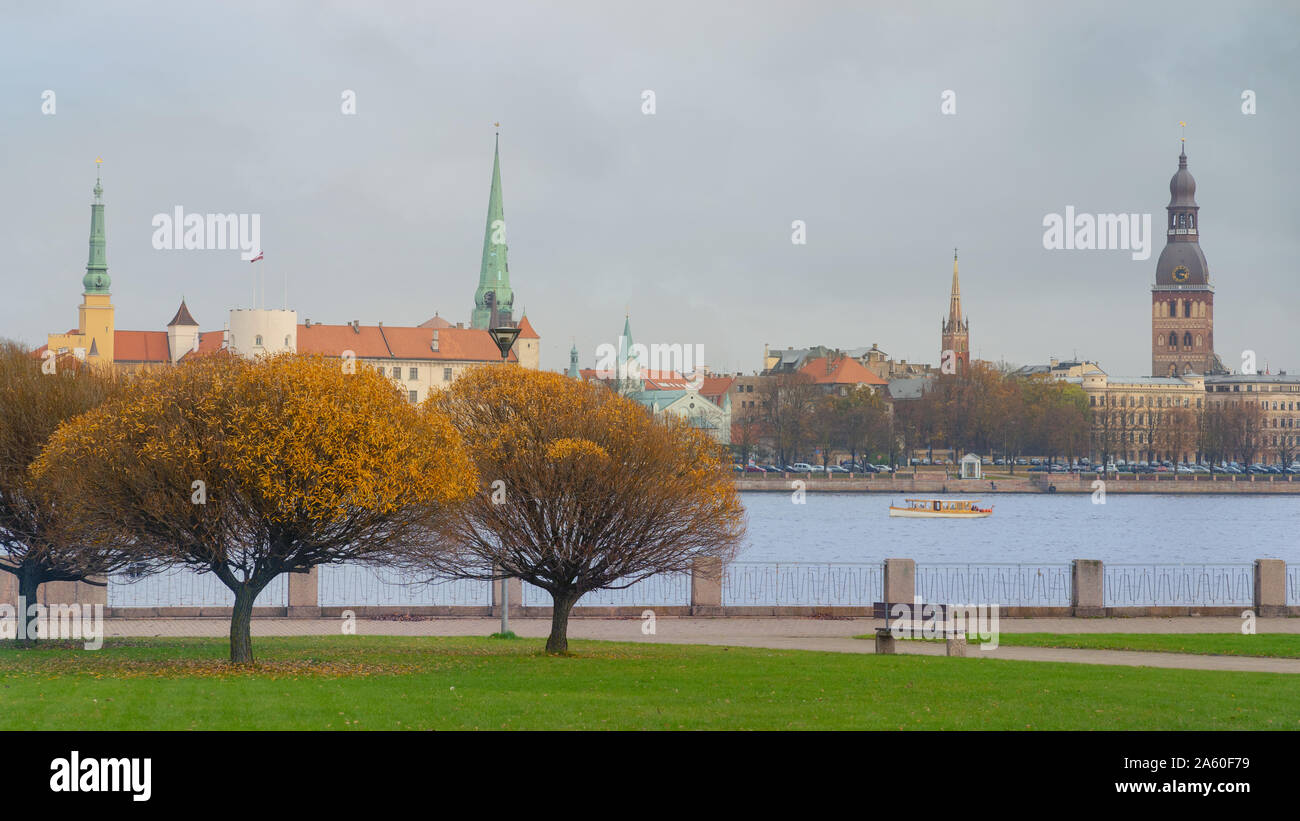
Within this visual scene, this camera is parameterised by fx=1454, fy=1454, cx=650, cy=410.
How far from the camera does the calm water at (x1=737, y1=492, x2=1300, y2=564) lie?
237ft

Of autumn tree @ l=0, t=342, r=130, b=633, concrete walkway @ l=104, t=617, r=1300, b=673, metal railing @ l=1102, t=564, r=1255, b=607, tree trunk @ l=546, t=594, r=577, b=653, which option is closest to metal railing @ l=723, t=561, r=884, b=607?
metal railing @ l=1102, t=564, r=1255, b=607

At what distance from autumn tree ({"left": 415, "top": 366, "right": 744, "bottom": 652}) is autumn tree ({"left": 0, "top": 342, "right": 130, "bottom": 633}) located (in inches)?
232

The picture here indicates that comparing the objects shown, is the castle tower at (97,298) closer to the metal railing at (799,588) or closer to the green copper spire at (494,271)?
the green copper spire at (494,271)

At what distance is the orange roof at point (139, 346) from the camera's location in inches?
6043

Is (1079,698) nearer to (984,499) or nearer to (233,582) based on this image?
(233,582)

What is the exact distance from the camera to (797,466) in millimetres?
151125

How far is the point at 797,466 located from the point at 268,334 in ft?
182

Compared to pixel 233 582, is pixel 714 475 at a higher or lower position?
higher

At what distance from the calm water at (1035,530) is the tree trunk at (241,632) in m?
37.7

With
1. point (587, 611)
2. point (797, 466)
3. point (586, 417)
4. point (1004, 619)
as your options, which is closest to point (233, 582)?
point (586, 417)

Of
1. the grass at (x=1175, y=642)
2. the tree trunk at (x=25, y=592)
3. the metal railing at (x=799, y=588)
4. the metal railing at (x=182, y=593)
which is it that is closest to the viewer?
the grass at (x=1175, y=642)

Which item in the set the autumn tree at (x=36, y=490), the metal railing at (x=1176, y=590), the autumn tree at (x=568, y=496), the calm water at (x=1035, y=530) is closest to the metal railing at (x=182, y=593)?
the autumn tree at (x=36, y=490)

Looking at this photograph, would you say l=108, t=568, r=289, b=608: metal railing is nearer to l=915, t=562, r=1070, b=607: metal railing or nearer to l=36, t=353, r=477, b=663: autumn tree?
l=36, t=353, r=477, b=663: autumn tree

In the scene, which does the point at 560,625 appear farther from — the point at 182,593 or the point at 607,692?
the point at 182,593
